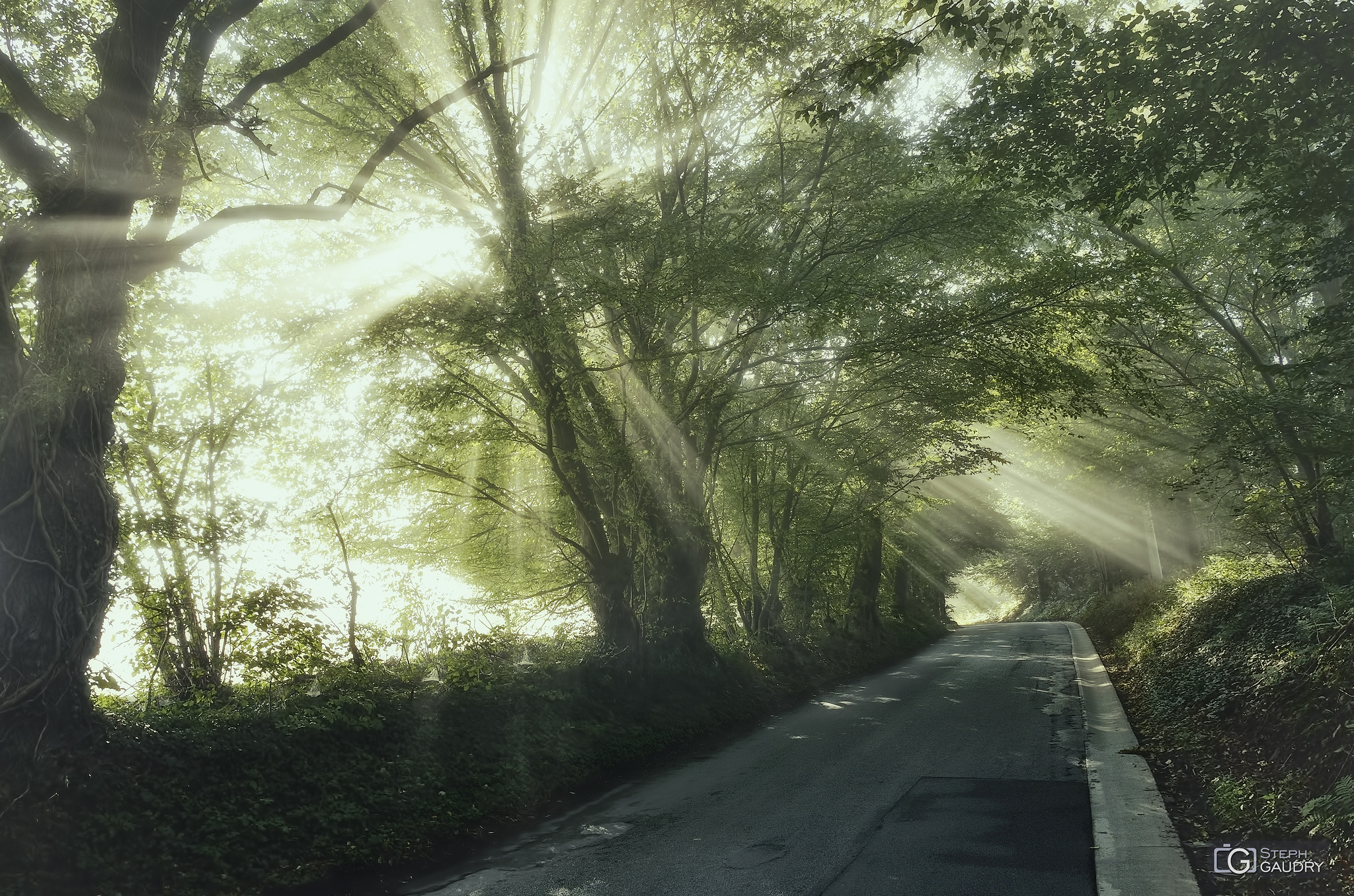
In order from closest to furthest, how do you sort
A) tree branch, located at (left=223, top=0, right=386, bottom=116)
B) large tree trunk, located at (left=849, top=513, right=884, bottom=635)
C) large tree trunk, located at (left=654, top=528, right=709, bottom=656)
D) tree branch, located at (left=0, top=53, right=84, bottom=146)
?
tree branch, located at (left=0, top=53, right=84, bottom=146), tree branch, located at (left=223, top=0, right=386, bottom=116), large tree trunk, located at (left=654, top=528, right=709, bottom=656), large tree trunk, located at (left=849, top=513, right=884, bottom=635)

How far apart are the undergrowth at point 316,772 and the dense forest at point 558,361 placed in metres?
0.04

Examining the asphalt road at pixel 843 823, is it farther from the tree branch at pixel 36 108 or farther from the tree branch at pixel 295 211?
the tree branch at pixel 36 108

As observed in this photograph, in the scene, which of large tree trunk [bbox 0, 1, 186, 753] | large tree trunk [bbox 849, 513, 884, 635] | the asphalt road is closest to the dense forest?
large tree trunk [bbox 0, 1, 186, 753]

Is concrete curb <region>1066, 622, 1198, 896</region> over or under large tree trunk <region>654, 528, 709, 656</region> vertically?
under

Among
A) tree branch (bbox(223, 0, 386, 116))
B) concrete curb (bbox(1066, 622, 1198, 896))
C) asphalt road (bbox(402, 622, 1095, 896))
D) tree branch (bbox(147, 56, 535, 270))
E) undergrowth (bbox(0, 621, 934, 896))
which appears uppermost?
tree branch (bbox(223, 0, 386, 116))

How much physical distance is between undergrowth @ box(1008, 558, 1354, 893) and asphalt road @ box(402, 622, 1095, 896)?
3.19 ft

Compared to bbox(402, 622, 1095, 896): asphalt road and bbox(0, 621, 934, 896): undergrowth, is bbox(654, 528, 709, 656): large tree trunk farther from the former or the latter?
bbox(0, 621, 934, 896): undergrowth

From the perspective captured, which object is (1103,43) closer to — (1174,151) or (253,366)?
(1174,151)

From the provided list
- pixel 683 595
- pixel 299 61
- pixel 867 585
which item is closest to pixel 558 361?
pixel 683 595

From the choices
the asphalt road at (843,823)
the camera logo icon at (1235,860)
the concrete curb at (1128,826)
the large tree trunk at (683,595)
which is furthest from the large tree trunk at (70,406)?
the large tree trunk at (683,595)

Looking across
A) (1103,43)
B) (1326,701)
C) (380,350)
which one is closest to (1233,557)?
(1326,701)

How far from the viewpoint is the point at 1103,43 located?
8.07 meters

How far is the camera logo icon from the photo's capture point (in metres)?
5.63

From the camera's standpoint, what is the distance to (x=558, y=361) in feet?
41.6
